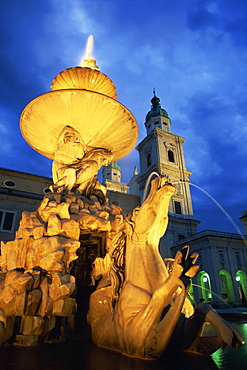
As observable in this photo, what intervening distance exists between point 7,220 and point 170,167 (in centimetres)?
2219

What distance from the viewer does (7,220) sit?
2066 centimetres

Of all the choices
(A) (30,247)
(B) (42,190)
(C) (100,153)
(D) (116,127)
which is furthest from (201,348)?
(B) (42,190)

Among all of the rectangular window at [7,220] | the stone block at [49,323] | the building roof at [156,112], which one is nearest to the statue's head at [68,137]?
the stone block at [49,323]

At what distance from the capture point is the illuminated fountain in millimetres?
2863

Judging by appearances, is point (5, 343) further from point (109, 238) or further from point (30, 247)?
point (109, 238)

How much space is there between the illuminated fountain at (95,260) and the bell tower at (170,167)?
24.8m

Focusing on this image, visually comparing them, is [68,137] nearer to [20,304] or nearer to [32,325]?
[20,304]

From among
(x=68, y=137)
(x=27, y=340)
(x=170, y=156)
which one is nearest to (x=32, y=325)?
(x=27, y=340)

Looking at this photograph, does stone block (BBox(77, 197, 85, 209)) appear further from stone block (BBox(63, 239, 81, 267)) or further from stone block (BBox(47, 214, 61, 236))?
stone block (BBox(63, 239, 81, 267))

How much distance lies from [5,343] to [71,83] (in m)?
6.06

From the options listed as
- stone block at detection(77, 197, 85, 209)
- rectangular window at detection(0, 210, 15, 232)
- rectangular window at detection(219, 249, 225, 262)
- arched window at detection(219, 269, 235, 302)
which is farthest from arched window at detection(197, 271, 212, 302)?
stone block at detection(77, 197, 85, 209)

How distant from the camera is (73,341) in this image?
4.01 meters

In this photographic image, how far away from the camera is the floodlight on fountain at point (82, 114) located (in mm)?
6301

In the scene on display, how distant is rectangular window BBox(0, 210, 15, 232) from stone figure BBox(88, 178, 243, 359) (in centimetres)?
1834
